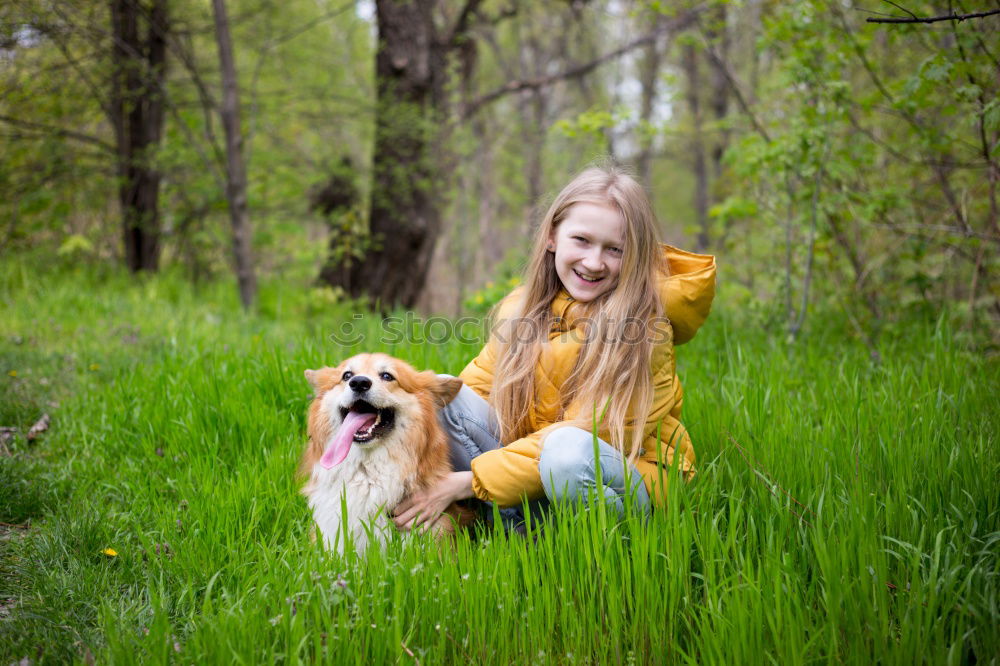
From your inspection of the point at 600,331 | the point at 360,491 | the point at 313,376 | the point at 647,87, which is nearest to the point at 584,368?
the point at 600,331

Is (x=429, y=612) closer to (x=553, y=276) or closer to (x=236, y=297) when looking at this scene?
(x=553, y=276)

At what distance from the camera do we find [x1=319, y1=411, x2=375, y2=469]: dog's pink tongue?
232 cm

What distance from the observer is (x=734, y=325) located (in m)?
5.25

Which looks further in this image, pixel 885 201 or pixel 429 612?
pixel 885 201

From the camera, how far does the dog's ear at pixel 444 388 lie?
100 inches

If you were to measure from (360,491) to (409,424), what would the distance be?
0.97ft

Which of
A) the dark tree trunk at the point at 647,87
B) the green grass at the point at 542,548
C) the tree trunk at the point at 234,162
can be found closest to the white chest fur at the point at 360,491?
the green grass at the point at 542,548

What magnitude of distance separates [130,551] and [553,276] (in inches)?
76.2

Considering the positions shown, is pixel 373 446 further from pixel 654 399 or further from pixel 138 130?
pixel 138 130

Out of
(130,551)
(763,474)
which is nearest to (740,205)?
(763,474)

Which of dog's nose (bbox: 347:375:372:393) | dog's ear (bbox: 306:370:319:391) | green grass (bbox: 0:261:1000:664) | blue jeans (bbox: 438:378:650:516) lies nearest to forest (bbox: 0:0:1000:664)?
green grass (bbox: 0:261:1000:664)

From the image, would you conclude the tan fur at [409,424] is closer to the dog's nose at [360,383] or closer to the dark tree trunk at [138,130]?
the dog's nose at [360,383]

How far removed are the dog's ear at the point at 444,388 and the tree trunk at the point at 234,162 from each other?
4583 mm

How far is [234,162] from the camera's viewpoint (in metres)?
6.27
